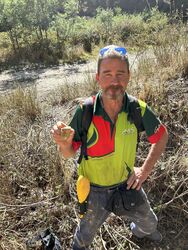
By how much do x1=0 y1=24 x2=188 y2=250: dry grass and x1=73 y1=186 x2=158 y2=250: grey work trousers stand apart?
304mm

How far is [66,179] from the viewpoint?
290 centimetres

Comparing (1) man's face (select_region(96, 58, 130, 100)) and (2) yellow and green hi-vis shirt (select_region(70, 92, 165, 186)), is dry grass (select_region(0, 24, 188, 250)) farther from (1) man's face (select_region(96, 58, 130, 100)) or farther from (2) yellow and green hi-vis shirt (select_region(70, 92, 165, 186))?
(1) man's face (select_region(96, 58, 130, 100))

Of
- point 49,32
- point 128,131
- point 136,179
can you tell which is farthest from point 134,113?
point 49,32

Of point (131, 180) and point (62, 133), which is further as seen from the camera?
point (131, 180)

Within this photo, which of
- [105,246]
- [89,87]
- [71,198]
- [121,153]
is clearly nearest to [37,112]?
[89,87]

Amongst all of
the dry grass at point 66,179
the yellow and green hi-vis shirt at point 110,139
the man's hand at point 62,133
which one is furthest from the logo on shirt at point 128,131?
the dry grass at point 66,179

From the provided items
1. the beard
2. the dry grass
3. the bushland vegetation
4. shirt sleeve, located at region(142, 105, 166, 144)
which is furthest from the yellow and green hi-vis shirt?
the bushland vegetation

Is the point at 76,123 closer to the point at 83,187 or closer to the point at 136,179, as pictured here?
the point at 83,187

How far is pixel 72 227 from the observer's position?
2.66 metres

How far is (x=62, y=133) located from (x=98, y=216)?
2.21ft

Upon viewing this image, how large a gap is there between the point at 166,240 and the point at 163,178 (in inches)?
19.9

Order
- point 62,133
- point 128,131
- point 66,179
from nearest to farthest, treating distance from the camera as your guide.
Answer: point 62,133 → point 128,131 → point 66,179

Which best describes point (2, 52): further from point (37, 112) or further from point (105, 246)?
point (105, 246)

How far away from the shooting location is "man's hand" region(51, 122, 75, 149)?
1.69 meters
